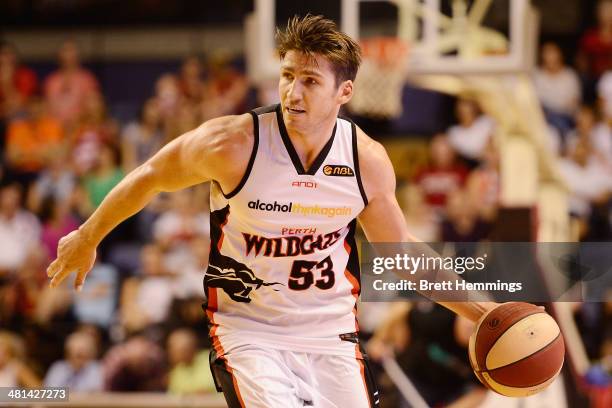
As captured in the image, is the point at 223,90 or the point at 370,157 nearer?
the point at 370,157

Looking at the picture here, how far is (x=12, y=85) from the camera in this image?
43.0 feet

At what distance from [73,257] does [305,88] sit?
1.36 m

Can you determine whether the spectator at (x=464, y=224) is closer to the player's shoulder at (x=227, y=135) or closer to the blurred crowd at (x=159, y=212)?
the blurred crowd at (x=159, y=212)

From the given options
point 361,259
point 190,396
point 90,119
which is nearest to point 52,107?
point 90,119

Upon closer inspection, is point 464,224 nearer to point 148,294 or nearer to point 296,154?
point 148,294

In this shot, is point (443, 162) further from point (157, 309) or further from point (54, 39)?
point (54, 39)

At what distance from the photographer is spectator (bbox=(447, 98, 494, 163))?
435 inches

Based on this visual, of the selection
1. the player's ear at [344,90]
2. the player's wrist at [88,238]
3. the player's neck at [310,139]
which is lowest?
the player's wrist at [88,238]

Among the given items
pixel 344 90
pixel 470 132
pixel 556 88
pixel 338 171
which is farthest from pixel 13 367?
pixel 556 88

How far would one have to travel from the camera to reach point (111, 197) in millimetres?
4375

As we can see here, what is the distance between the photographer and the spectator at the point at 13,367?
805 centimetres

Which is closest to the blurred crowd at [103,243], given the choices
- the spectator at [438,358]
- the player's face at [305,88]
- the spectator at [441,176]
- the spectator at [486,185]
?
the spectator at [438,358]

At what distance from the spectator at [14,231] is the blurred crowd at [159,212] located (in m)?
0.02

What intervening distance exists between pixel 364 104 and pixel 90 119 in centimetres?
450
